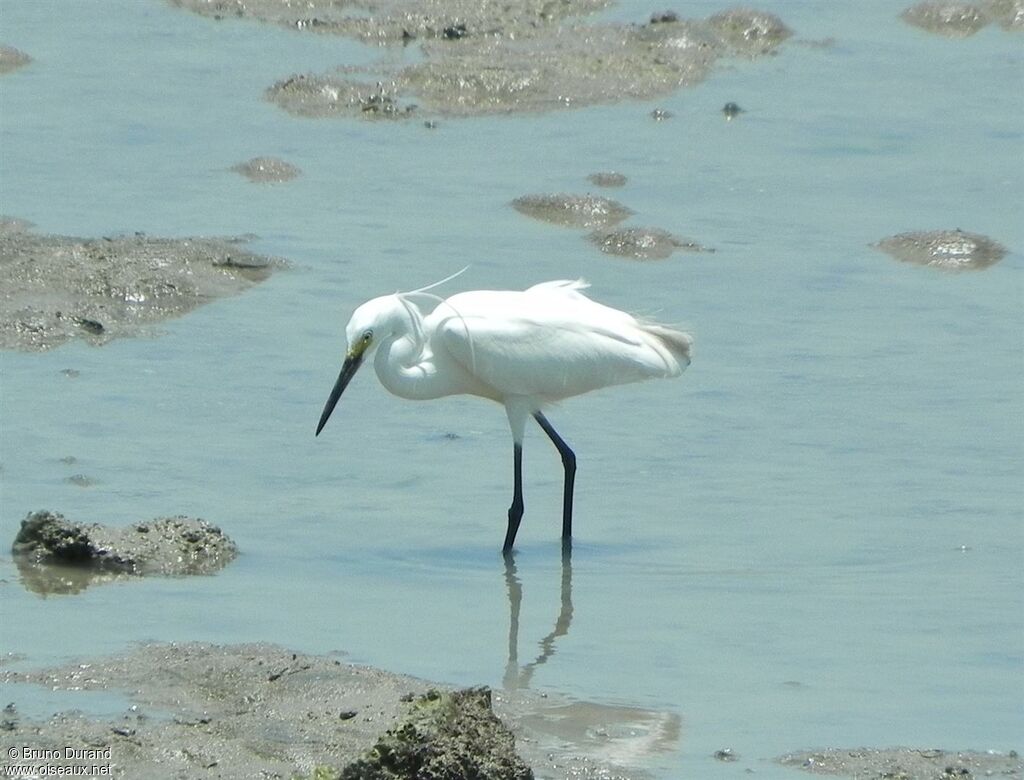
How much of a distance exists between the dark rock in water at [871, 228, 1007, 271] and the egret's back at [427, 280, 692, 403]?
4095 millimetres

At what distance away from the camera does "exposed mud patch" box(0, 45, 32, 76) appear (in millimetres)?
15980

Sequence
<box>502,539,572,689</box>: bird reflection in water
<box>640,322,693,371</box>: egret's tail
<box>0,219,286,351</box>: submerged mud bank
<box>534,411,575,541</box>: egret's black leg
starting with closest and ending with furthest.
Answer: <box>502,539,572,689</box>: bird reflection in water < <box>534,411,575,541</box>: egret's black leg < <box>640,322,693,371</box>: egret's tail < <box>0,219,286,351</box>: submerged mud bank

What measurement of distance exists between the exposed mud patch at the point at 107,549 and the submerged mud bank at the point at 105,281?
285cm

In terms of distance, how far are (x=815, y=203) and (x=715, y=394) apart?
4020 mm

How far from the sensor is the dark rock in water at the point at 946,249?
12.3 metres

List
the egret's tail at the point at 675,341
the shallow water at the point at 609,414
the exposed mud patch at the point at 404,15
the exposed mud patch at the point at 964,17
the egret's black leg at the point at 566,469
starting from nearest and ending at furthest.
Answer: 1. the shallow water at the point at 609,414
2. the egret's black leg at the point at 566,469
3. the egret's tail at the point at 675,341
4. the exposed mud patch at the point at 404,15
5. the exposed mud patch at the point at 964,17

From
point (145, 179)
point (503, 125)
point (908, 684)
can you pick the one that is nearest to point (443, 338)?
point (908, 684)

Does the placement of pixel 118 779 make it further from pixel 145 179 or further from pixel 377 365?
pixel 145 179

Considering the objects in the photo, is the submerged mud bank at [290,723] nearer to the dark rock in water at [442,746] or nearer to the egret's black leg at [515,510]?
the dark rock in water at [442,746]

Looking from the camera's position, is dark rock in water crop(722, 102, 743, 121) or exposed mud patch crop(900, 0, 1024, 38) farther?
exposed mud patch crop(900, 0, 1024, 38)

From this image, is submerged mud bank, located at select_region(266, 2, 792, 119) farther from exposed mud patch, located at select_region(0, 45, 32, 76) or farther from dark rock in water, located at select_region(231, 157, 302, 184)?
exposed mud patch, located at select_region(0, 45, 32, 76)

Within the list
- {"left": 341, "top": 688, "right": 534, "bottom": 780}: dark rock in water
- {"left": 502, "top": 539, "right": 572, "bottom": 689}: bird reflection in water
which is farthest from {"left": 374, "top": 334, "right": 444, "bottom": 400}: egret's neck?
{"left": 341, "top": 688, "right": 534, "bottom": 780}: dark rock in water

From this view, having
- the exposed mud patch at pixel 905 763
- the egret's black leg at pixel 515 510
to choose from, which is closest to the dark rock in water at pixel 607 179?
the egret's black leg at pixel 515 510

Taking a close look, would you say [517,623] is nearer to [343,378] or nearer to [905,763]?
[343,378]
